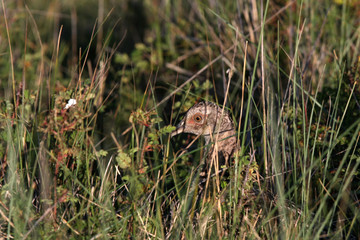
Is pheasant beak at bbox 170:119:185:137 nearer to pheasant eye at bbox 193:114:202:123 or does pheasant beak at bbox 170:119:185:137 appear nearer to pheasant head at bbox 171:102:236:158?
pheasant head at bbox 171:102:236:158

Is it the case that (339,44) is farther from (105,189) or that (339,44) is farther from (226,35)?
(105,189)

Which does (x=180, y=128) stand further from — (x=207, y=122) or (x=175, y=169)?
(x=175, y=169)

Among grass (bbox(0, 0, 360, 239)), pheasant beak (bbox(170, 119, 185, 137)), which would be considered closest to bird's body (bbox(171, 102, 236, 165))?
pheasant beak (bbox(170, 119, 185, 137))

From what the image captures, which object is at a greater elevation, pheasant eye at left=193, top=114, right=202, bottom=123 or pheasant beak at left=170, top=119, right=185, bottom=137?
→ pheasant eye at left=193, top=114, right=202, bottom=123

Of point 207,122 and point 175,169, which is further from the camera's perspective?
point 207,122

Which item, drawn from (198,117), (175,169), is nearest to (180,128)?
(198,117)

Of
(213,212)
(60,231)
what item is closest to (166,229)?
(213,212)

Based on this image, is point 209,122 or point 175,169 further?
point 209,122

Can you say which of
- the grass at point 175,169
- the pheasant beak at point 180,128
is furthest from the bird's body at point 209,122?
the grass at point 175,169

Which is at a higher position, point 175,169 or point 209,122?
point 209,122

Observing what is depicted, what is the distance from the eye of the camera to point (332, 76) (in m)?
4.72

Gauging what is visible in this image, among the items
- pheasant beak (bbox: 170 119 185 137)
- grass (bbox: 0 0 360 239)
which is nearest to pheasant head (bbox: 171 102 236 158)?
pheasant beak (bbox: 170 119 185 137)

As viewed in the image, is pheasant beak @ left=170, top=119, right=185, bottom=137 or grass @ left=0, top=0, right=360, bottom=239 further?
pheasant beak @ left=170, top=119, right=185, bottom=137

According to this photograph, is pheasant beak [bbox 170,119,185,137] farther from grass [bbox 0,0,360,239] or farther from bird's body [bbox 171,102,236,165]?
grass [bbox 0,0,360,239]
